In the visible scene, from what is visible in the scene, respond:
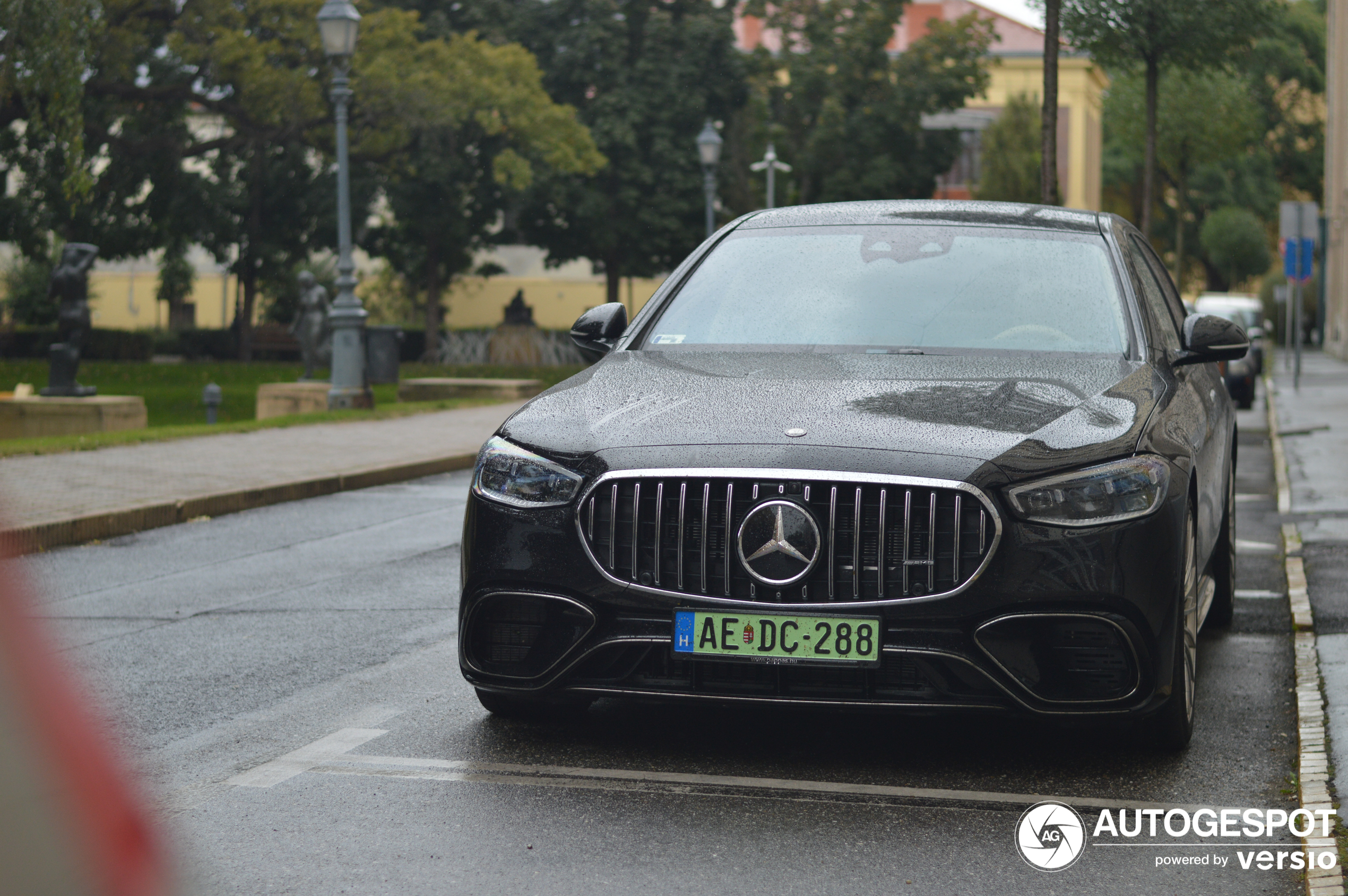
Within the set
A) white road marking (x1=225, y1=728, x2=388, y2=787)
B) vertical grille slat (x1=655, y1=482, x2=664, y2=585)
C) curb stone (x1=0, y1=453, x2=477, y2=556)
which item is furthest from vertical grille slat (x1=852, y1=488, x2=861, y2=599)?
curb stone (x1=0, y1=453, x2=477, y2=556)

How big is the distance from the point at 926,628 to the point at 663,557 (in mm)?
686

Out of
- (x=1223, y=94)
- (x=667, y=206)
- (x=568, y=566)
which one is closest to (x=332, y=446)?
A: (x=568, y=566)

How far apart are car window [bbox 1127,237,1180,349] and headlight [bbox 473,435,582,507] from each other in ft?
7.49

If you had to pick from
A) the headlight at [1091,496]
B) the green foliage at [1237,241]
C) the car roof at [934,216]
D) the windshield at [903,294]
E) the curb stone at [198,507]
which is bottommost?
the curb stone at [198,507]

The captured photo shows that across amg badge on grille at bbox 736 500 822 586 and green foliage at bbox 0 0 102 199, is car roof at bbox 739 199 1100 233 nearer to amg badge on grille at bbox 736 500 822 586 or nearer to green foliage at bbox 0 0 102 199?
amg badge on grille at bbox 736 500 822 586

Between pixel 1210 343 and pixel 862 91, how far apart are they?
42.8 meters

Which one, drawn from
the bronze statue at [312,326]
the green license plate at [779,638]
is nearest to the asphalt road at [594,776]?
the green license plate at [779,638]

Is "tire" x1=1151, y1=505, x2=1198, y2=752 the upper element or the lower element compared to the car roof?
lower

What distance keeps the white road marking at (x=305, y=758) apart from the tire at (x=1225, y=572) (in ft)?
11.2

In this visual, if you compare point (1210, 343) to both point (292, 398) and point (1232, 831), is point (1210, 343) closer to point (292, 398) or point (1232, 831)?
point (1232, 831)

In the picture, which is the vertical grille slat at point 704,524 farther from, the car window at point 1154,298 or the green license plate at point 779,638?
the car window at point 1154,298

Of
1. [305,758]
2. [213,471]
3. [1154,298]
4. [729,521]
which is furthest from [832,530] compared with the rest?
[213,471]

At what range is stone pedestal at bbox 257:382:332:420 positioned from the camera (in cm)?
2231

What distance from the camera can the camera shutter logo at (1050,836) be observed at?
12.2ft
